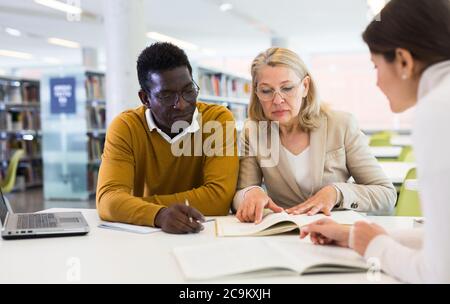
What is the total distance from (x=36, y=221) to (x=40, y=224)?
65 millimetres

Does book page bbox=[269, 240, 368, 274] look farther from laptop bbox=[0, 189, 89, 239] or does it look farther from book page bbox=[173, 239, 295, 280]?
laptop bbox=[0, 189, 89, 239]

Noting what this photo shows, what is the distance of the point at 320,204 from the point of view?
1667 millimetres

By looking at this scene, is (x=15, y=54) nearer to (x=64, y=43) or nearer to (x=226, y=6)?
(x=64, y=43)

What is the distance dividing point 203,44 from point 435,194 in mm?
11988

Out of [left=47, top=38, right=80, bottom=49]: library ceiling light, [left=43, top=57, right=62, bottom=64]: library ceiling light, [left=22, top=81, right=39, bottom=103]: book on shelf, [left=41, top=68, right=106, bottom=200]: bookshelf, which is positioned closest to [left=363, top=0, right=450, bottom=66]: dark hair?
[left=41, top=68, right=106, bottom=200]: bookshelf

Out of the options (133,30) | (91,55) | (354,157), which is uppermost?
(91,55)

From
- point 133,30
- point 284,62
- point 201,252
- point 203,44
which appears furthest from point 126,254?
point 203,44

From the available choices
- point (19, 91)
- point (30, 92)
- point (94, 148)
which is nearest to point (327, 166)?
point (94, 148)

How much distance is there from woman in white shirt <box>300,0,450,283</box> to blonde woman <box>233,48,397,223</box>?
0.77 m

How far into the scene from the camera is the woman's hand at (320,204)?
1.65m

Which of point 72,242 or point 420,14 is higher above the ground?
point 420,14

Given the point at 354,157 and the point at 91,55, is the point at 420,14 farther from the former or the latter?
the point at 91,55

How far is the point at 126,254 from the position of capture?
1.24 metres

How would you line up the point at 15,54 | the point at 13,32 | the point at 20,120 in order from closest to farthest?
the point at 20,120 < the point at 13,32 < the point at 15,54
